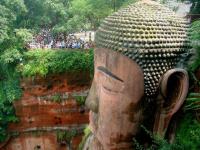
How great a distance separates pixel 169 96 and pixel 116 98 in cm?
73

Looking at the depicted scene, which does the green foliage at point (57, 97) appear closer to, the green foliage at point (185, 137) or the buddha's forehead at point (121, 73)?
the buddha's forehead at point (121, 73)

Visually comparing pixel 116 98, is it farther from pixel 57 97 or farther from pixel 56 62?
pixel 57 97

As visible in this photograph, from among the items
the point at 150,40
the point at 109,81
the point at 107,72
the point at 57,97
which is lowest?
the point at 57,97

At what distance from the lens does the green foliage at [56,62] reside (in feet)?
49.4

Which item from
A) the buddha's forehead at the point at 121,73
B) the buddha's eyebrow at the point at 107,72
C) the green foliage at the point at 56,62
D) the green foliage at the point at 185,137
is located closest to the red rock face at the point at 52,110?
the green foliage at the point at 56,62

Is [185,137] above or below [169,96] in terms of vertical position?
below

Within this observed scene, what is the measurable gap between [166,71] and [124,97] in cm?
67

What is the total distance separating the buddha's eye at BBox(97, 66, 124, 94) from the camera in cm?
475

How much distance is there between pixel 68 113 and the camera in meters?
15.5

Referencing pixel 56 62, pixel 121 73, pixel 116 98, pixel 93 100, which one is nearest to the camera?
pixel 121 73

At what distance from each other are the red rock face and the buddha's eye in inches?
410

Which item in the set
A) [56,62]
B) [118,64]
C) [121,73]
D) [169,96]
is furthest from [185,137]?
[56,62]

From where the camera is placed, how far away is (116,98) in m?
4.81

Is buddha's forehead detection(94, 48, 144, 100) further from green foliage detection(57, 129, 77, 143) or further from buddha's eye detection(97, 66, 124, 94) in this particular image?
green foliage detection(57, 129, 77, 143)
